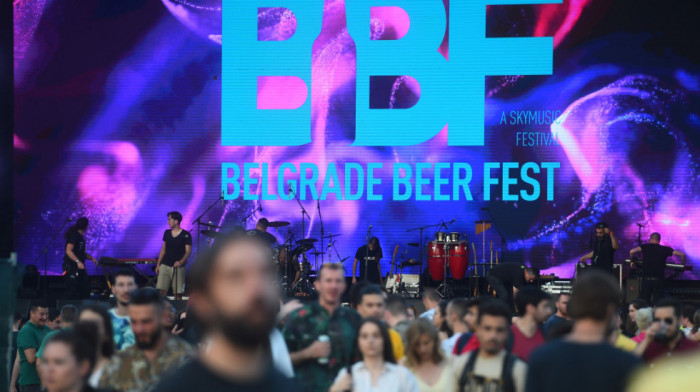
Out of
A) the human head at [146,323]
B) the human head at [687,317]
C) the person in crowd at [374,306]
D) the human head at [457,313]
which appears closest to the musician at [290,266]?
the human head at [687,317]

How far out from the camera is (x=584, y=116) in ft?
57.3

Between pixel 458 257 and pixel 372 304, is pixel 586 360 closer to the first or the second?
pixel 372 304

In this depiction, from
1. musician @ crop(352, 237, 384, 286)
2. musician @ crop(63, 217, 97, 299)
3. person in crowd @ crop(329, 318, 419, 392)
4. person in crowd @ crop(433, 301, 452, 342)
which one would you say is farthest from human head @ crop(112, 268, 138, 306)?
musician @ crop(352, 237, 384, 286)

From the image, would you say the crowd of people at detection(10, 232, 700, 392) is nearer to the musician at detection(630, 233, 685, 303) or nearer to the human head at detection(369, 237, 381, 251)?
the musician at detection(630, 233, 685, 303)

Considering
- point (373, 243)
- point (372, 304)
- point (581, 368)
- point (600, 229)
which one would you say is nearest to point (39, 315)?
point (372, 304)

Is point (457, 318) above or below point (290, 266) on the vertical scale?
above

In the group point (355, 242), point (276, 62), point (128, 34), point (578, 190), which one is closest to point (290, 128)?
point (276, 62)

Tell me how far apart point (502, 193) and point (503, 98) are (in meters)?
1.88

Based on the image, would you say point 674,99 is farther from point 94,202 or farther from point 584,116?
point 94,202

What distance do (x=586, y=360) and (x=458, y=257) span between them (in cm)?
1328

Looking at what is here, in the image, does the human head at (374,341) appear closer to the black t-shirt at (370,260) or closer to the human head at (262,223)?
the human head at (262,223)

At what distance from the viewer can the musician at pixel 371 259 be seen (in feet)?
54.3

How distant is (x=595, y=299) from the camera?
367cm

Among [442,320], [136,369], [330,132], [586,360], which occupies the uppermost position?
[330,132]
